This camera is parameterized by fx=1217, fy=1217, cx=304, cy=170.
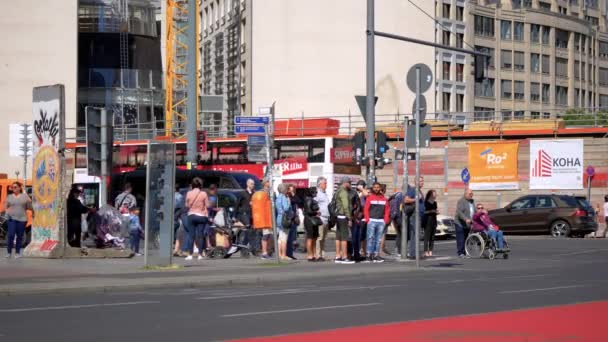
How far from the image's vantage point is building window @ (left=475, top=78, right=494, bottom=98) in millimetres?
94875

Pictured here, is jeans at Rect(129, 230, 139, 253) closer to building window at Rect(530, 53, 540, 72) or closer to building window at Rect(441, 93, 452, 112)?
building window at Rect(441, 93, 452, 112)

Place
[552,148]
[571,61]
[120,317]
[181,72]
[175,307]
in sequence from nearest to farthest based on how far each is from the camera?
[120,317], [175,307], [552,148], [181,72], [571,61]

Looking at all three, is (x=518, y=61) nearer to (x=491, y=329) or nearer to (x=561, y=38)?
(x=561, y=38)

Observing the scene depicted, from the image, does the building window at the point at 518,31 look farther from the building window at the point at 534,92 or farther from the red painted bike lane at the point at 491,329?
the red painted bike lane at the point at 491,329

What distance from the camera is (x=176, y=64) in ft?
273

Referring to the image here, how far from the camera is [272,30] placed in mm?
80000

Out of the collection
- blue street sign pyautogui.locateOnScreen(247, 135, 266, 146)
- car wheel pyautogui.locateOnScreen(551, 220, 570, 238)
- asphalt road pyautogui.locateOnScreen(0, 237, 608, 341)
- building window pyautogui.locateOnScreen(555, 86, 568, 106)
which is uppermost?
building window pyautogui.locateOnScreen(555, 86, 568, 106)

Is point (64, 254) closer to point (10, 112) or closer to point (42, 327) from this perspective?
point (42, 327)

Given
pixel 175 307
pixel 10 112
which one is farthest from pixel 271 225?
pixel 10 112

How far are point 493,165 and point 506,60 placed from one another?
4027cm

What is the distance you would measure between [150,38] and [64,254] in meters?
61.4

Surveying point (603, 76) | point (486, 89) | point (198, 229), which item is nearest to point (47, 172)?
point (198, 229)

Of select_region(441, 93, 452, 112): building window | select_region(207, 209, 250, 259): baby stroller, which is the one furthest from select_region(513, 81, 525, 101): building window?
select_region(207, 209, 250, 259): baby stroller

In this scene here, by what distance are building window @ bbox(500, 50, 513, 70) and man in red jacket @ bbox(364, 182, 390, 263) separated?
236 ft
